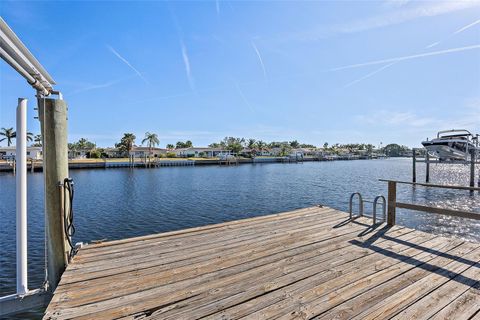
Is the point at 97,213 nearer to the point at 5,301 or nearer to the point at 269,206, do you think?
the point at 269,206

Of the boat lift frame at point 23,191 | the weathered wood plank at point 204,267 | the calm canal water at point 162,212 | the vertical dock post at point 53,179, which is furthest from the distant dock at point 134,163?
the weathered wood plank at point 204,267

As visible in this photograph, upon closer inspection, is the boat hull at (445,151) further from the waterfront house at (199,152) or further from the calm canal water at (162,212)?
the waterfront house at (199,152)

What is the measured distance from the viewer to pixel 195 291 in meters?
2.80

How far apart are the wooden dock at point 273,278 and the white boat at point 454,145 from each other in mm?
25412

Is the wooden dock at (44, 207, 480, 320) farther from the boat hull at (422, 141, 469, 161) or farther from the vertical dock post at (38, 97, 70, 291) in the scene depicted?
the boat hull at (422, 141, 469, 161)

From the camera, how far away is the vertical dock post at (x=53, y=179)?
11.0 feet

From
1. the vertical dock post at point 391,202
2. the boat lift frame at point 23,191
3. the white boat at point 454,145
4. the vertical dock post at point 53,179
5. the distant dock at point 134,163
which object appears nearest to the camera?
the boat lift frame at point 23,191

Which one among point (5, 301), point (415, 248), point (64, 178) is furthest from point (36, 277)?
point (415, 248)

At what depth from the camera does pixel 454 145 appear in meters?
23.7

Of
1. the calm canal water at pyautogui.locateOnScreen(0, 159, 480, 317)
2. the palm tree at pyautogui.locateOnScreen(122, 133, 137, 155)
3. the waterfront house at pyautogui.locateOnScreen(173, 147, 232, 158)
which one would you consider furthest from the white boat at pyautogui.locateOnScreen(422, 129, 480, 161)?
the waterfront house at pyautogui.locateOnScreen(173, 147, 232, 158)

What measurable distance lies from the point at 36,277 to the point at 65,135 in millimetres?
5607

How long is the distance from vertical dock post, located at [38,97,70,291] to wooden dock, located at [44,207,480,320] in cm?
27

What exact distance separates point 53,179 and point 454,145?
103 ft

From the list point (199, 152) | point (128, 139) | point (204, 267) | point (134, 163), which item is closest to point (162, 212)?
point (204, 267)
